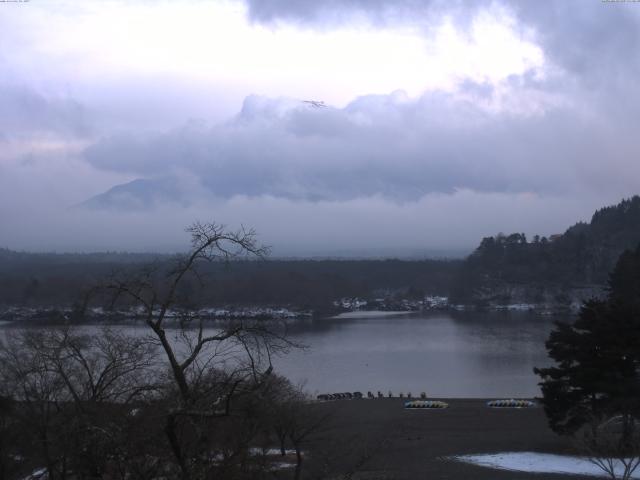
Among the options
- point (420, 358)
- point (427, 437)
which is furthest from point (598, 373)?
point (420, 358)

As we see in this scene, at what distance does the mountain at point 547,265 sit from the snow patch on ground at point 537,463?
57.2m

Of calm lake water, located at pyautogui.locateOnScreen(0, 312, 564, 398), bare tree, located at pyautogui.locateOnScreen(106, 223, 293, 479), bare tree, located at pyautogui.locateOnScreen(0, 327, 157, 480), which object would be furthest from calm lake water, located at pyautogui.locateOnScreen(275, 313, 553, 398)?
bare tree, located at pyautogui.locateOnScreen(106, 223, 293, 479)

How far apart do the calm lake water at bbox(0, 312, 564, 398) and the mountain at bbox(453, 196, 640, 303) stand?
22.7m

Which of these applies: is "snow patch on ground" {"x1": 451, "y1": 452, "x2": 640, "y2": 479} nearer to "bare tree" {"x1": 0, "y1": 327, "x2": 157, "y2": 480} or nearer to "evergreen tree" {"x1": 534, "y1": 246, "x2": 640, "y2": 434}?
"evergreen tree" {"x1": 534, "y1": 246, "x2": 640, "y2": 434}

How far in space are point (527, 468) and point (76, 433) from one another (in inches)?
381

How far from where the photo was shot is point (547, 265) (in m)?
76.1

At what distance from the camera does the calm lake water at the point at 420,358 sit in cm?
2428

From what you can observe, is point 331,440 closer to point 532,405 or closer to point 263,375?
point 532,405

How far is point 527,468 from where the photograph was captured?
481 inches

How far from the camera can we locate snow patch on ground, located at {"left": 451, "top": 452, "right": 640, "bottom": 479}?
11.7m

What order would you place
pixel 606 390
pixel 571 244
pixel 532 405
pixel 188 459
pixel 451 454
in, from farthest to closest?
pixel 571 244, pixel 532 405, pixel 451 454, pixel 606 390, pixel 188 459

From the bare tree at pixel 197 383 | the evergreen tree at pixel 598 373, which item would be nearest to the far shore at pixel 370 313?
the evergreen tree at pixel 598 373

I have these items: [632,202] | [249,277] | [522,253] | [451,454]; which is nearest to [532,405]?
[451,454]

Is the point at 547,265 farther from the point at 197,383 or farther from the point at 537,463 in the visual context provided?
the point at 197,383
